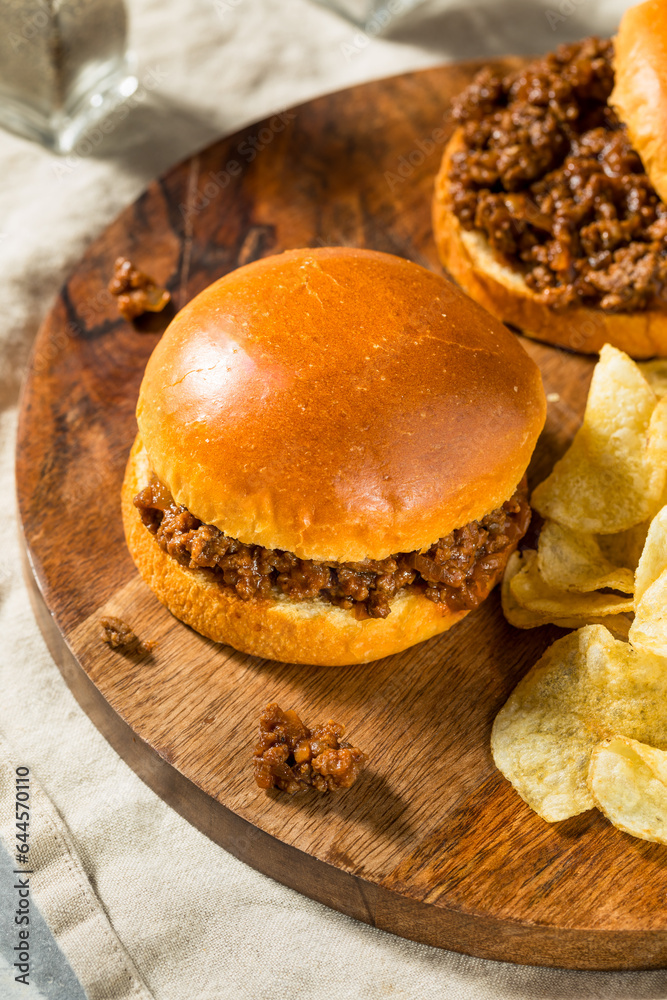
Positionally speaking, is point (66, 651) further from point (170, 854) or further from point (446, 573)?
point (446, 573)

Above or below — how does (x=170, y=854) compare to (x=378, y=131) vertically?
below

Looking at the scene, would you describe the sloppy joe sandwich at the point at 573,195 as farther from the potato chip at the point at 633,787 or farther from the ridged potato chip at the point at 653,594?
the potato chip at the point at 633,787

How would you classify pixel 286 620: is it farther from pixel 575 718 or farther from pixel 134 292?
pixel 134 292

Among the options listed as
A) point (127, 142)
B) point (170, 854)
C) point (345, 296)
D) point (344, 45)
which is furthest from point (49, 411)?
point (344, 45)

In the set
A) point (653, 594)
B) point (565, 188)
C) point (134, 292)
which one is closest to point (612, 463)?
point (653, 594)

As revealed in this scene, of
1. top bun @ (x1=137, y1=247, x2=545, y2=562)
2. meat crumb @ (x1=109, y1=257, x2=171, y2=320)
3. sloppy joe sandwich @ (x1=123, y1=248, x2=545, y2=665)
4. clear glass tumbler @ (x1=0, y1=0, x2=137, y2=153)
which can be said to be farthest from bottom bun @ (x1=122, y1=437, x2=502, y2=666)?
clear glass tumbler @ (x1=0, y1=0, x2=137, y2=153)

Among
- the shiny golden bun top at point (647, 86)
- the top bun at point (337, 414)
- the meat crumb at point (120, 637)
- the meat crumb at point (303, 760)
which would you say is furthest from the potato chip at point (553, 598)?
the shiny golden bun top at point (647, 86)
